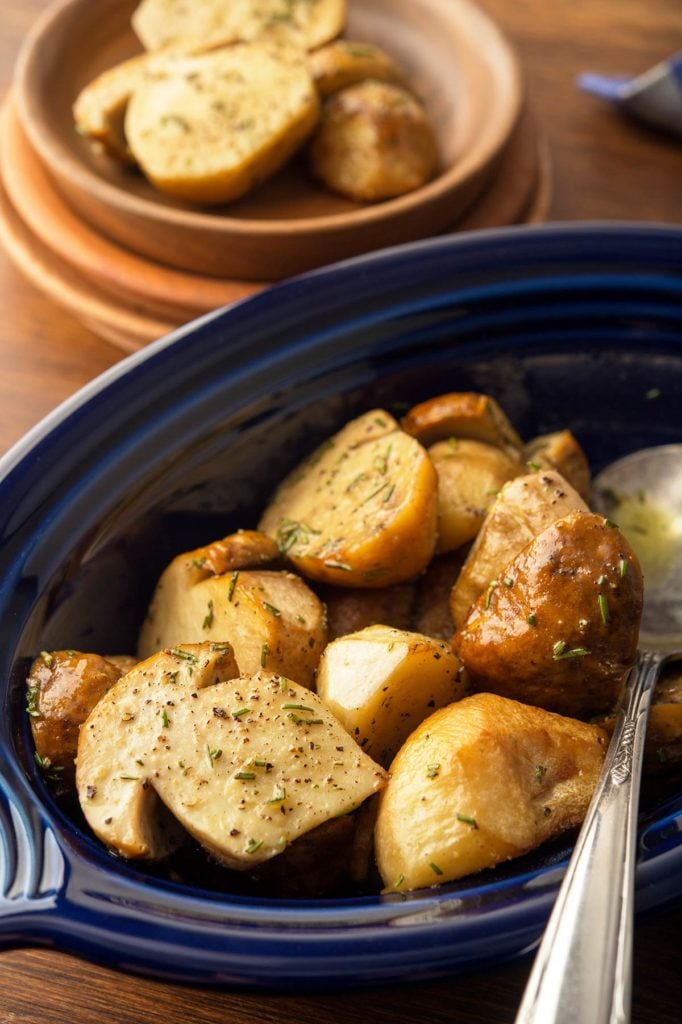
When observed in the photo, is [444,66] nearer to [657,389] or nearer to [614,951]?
[657,389]

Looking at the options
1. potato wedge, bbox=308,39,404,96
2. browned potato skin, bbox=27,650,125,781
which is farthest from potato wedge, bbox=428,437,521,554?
potato wedge, bbox=308,39,404,96

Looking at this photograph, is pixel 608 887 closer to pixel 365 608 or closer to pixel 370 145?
pixel 365 608

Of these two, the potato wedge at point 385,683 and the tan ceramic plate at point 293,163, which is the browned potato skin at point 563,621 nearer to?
the potato wedge at point 385,683

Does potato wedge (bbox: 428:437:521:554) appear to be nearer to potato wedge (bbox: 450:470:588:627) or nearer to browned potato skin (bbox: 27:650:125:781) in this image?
potato wedge (bbox: 450:470:588:627)

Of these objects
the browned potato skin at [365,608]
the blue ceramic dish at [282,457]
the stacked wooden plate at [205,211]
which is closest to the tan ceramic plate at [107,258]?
the stacked wooden plate at [205,211]

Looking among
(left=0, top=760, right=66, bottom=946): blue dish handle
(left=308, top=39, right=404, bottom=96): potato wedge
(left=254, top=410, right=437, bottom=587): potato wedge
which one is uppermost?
(left=308, top=39, right=404, bottom=96): potato wedge

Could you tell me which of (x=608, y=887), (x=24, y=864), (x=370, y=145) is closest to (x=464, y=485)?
(x=608, y=887)
